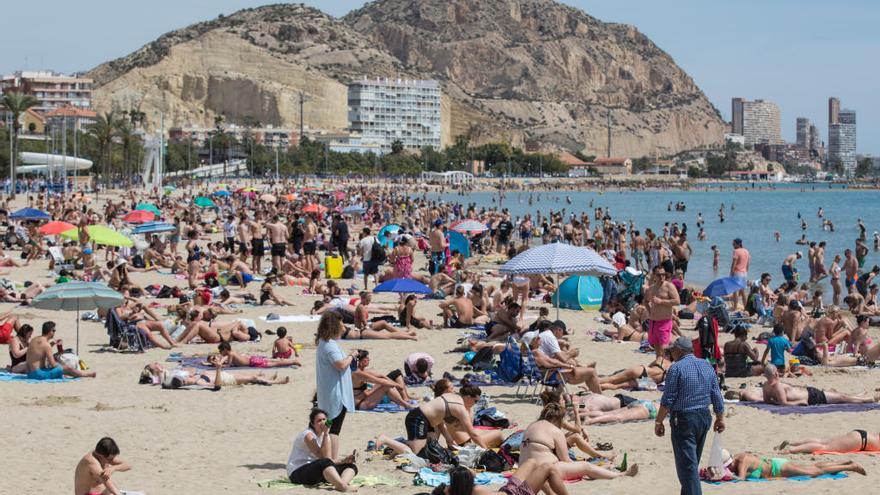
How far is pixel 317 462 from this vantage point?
7797 mm

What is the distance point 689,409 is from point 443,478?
195cm

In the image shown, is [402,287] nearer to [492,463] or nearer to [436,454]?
[436,454]

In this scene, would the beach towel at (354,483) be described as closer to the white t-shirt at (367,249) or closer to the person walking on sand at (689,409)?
the person walking on sand at (689,409)

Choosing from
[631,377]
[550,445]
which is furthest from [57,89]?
[550,445]

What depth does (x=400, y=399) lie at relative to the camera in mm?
9969

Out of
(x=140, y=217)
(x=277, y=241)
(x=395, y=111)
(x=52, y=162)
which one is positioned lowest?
(x=277, y=241)

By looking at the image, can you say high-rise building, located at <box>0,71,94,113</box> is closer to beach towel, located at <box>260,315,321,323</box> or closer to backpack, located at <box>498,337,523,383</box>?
beach towel, located at <box>260,315,321,323</box>

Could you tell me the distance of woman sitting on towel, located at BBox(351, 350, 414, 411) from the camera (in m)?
9.77

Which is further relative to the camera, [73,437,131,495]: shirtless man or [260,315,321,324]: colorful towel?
[260,315,321,324]: colorful towel

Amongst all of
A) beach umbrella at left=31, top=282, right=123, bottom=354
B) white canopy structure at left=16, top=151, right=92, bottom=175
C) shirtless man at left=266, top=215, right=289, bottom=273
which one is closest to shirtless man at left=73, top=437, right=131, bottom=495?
beach umbrella at left=31, top=282, right=123, bottom=354

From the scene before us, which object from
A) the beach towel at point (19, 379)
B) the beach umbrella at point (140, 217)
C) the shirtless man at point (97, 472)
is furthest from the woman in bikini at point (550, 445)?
the beach umbrella at point (140, 217)

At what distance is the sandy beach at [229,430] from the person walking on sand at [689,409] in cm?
96

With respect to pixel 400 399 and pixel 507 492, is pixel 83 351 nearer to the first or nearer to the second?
pixel 400 399

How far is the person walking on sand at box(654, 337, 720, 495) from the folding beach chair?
26.8ft
